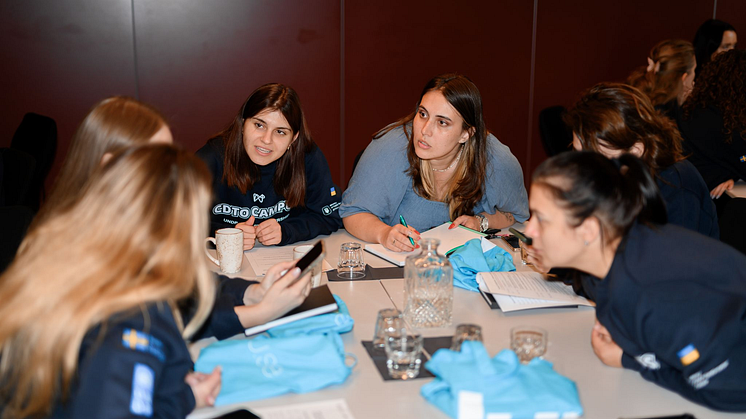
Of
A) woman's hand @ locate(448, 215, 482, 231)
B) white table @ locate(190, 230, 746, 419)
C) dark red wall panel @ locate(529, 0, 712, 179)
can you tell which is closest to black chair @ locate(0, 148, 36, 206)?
white table @ locate(190, 230, 746, 419)

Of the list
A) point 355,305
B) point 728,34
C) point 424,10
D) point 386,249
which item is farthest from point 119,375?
point 728,34

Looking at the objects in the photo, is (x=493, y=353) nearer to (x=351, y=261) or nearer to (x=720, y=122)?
(x=351, y=261)

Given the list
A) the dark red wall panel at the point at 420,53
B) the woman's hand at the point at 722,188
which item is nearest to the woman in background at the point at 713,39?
the dark red wall panel at the point at 420,53

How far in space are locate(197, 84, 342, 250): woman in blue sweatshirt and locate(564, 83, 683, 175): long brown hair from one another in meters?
1.04

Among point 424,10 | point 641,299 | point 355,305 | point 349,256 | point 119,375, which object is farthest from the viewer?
point 424,10

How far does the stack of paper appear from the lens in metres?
1.73

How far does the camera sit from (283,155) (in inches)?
103

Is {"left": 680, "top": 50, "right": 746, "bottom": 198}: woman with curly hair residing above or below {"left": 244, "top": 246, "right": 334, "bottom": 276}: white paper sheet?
above

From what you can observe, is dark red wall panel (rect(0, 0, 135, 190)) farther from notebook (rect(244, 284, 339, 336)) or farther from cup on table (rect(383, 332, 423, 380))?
cup on table (rect(383, 332, 423, 380))

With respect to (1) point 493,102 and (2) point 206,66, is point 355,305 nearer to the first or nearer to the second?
(2) point 206,66

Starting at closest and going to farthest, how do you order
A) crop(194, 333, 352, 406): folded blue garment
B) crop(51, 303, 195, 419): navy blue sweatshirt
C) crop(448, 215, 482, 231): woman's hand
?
crop(51, 303, 195, 419): navy blue sweatshirt → crop(194, 333, 352, 406): folded blue garment → crop(448, 215, 482, 231): woman's hand

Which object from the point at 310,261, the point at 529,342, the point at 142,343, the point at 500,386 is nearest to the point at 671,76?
the point at 529,342

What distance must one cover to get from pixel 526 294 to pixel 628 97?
87 centimetres

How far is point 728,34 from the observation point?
4887mm
